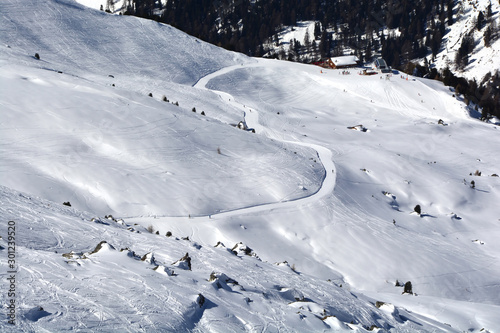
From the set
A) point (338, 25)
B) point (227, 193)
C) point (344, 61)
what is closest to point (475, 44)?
point (338, 25)

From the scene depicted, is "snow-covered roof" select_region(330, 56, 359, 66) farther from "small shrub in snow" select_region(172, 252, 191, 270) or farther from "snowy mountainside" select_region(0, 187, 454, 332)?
"small shrub in snow" select_region(172, 252, 191, 270)

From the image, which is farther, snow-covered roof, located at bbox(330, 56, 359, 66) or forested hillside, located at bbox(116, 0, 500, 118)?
forested hillside, located at bbox(116, 0, 500, 118)

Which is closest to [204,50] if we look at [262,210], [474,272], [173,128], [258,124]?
[258,124]

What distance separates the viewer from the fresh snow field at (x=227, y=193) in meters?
11.7

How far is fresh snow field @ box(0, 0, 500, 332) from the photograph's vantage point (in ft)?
38.4

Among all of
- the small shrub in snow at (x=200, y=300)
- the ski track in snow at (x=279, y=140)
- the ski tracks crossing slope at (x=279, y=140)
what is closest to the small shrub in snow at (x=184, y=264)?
the small shrub in snow at (x=200, y=300)

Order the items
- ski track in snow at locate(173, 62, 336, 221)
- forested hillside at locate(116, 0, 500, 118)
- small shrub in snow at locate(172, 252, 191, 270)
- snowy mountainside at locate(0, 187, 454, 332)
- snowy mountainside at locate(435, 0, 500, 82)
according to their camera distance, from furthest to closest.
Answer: forested hillside at locate(116, 0, 500, 118) → snowy mountainside at locate(435, 0, 500, 82) → ski track in snow at locate(173, 62, 336, 221) → small shrub in snow at locate(172, 252, 191, 270) → snowy mountainside at locate(0, 187, 454, 332)

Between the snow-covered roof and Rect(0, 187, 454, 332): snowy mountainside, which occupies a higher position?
the snow-covered roof

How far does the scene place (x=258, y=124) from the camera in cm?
4166

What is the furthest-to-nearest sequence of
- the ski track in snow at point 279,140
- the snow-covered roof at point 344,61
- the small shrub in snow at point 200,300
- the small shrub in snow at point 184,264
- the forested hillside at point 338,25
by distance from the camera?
1. the forested hillside at point 338,25
2. the snow-covered roof at point 344,61
3. the ski track in snow at point 279,140
4. the small shrub in snow at point 184,264
5. the small shrub in snow at point 200,300

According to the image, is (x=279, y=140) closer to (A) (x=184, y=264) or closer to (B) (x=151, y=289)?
(A) (x=184, y=264)

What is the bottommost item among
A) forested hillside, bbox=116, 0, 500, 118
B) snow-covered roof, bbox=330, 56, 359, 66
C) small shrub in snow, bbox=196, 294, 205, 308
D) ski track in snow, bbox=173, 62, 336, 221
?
ski track in snow, bbox=173, 62, 336, 221

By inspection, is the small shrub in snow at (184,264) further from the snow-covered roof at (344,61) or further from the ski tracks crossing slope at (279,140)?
the snow-covered roof at (344,61)

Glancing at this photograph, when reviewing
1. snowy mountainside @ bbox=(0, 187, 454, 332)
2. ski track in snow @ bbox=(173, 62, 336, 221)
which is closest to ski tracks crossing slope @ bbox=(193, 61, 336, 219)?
ski track in snow @ bbox=(173, 62, 336, 221)
